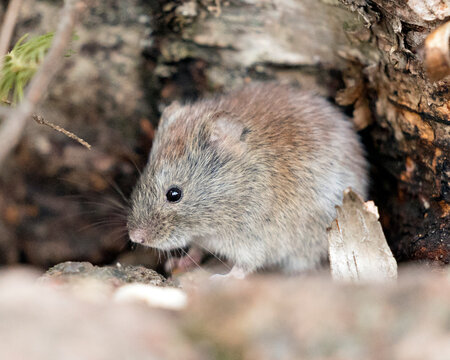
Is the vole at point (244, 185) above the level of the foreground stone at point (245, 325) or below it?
below

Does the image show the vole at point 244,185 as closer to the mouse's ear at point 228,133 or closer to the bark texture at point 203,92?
the mouse's ear at point 228,133

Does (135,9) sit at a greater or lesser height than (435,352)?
lesser

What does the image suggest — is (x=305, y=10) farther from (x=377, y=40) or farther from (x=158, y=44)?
(x=158, y=44)

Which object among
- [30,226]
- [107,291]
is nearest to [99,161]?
[30,226]

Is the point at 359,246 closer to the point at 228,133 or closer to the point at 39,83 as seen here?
the point at 228,133

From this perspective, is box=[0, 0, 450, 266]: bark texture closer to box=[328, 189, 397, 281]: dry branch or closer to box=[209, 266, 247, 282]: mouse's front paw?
box=[328, 189, 397, 281]: dry branch

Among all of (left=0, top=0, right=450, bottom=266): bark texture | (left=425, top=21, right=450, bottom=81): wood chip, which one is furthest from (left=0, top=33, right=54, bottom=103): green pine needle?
(left=425, top=21, right=450, bottom=81): wood chip

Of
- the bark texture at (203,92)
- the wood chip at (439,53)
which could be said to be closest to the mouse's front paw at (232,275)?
the bark texture at (203,92)

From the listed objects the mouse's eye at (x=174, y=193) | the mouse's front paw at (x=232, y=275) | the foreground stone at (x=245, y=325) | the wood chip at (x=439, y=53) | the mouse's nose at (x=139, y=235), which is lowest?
the mouse's front paw at (x=232, y=275)
